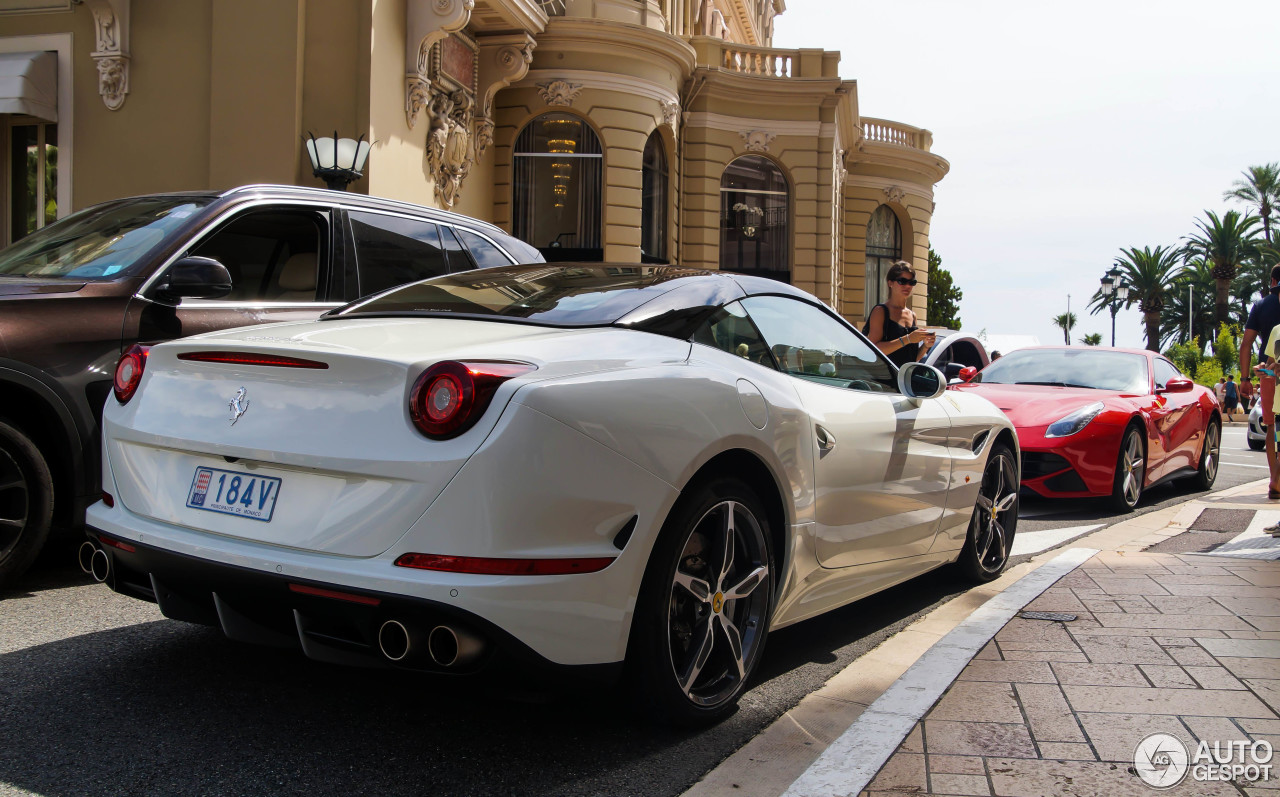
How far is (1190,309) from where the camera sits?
256 feet

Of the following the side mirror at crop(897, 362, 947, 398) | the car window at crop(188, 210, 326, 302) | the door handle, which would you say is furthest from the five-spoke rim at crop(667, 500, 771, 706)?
the car window at crop(188, 210, 326, 302)

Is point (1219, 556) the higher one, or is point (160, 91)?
point (160, 91)

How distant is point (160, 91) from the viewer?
1528 centimetres

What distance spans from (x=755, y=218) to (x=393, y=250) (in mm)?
22825

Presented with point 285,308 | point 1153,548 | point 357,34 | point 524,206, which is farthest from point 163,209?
point 524,206

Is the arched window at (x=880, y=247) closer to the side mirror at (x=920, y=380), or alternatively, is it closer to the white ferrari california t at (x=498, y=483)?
the side mirror at (x=920, y=380)

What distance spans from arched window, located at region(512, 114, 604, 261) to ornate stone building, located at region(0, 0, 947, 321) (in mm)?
41

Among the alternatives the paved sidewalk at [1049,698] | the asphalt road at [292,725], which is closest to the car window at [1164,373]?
the paved sidewalk at [1049,698]

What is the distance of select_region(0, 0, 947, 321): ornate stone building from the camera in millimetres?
14898

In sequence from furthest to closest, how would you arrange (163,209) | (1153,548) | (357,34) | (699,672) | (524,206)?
(524,206), (357,34), (1153,548), (163,209), (699,672)

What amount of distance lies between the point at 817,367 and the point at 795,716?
1346mm

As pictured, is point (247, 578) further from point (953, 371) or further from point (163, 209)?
point (953, 371)

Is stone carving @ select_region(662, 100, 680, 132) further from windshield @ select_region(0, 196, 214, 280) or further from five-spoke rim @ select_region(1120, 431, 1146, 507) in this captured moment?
windshield @ select_region(0, 196, 214, 280)

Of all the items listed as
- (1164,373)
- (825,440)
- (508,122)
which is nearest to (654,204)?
(508,122)
